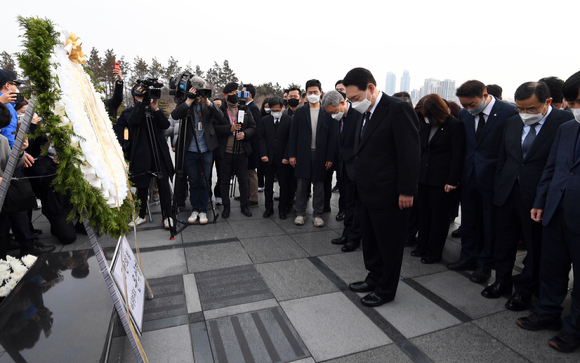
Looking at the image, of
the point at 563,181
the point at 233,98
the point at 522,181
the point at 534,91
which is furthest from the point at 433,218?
the point at 233,98

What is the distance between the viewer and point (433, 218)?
376cm

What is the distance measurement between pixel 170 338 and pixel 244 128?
12.0ft

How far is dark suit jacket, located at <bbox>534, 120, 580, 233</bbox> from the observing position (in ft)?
7.57

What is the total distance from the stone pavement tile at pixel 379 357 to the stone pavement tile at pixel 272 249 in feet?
5.60

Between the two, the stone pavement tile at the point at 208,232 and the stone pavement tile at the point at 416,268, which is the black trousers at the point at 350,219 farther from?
the stone pavement tile at the point at 208,232

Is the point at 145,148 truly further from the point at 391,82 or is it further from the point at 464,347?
the point at 391,82

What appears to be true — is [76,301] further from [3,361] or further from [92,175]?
[92,175]

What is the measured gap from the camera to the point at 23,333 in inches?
80.5

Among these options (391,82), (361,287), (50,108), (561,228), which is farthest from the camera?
(391,82)

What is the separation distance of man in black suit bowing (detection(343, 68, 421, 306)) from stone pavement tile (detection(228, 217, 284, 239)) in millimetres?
2084

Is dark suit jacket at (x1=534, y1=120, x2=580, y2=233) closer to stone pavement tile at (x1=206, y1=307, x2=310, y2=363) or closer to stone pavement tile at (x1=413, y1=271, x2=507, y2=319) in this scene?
stone pavement tile at (x1=413, y1=271, x2=507, y2=319)

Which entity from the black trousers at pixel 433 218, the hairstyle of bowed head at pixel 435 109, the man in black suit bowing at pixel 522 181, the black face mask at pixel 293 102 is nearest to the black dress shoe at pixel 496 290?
the man in black suit bowing at pixel 522 181

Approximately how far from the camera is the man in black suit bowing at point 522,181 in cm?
273

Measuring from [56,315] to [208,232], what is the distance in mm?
2508
